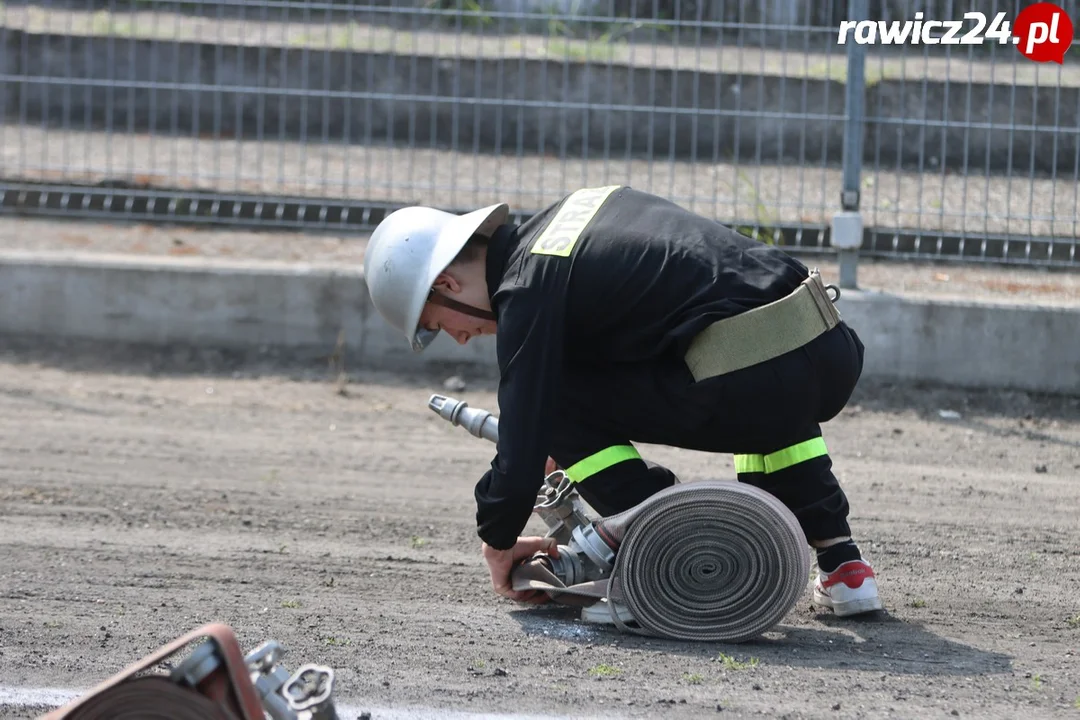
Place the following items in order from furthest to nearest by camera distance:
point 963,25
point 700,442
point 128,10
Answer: point 128,10, point 963,25, point 700,442

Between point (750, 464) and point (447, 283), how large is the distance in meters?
1.03

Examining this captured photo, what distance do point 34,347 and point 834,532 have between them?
479 cm

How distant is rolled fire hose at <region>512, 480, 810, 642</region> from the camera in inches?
136

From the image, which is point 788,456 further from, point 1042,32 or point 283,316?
point 1042,32

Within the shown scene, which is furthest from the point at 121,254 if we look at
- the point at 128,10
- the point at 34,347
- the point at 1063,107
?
the point at 1063,107

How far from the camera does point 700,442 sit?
3.68 m

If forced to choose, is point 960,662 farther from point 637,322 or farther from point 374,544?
point 374,544

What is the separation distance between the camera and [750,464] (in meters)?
3.79

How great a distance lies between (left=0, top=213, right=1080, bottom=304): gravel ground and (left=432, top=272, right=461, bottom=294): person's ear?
11.6 ft

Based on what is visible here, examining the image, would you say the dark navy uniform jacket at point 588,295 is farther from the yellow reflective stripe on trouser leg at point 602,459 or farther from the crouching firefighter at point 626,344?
the yellow reflective stripe on trouser leg at point 602,459

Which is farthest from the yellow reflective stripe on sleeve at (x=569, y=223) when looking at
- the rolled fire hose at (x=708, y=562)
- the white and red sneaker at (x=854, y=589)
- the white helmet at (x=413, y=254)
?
the white and red sneaker at (x=854, y=589)

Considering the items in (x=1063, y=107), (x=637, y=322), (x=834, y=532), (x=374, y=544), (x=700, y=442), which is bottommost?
(x=374, y=544)

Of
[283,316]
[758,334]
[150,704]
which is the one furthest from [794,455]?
[283,316]

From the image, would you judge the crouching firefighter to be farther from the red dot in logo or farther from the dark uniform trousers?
the red dot in logo
